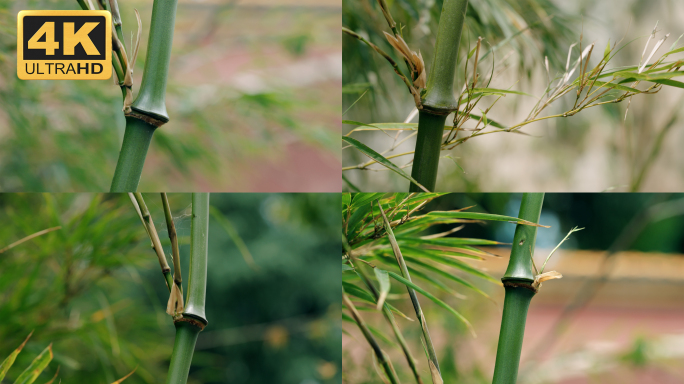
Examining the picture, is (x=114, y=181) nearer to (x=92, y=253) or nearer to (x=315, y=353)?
(x=92, y=253)

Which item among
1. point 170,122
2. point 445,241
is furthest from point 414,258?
point 170,122

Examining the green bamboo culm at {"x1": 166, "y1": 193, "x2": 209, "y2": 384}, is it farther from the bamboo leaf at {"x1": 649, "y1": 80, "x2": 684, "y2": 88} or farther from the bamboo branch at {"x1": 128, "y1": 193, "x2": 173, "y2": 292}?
the bamboo leaf at {"x1": 649, "y1": 80, "x2": 684, "y2": 88}

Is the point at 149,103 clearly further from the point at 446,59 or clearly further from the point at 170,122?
the point at 170,122

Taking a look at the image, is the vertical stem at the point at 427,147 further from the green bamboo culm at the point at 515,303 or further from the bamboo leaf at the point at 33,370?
the bamboo leaf at the point at 33,370

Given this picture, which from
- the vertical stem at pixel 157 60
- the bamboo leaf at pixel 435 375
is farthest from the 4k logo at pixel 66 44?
the bamboo leaf at pixel 435 375

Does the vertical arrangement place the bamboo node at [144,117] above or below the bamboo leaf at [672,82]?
below

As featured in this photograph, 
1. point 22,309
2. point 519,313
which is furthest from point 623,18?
point 22,309

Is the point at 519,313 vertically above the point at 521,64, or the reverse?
the point at 521,64
